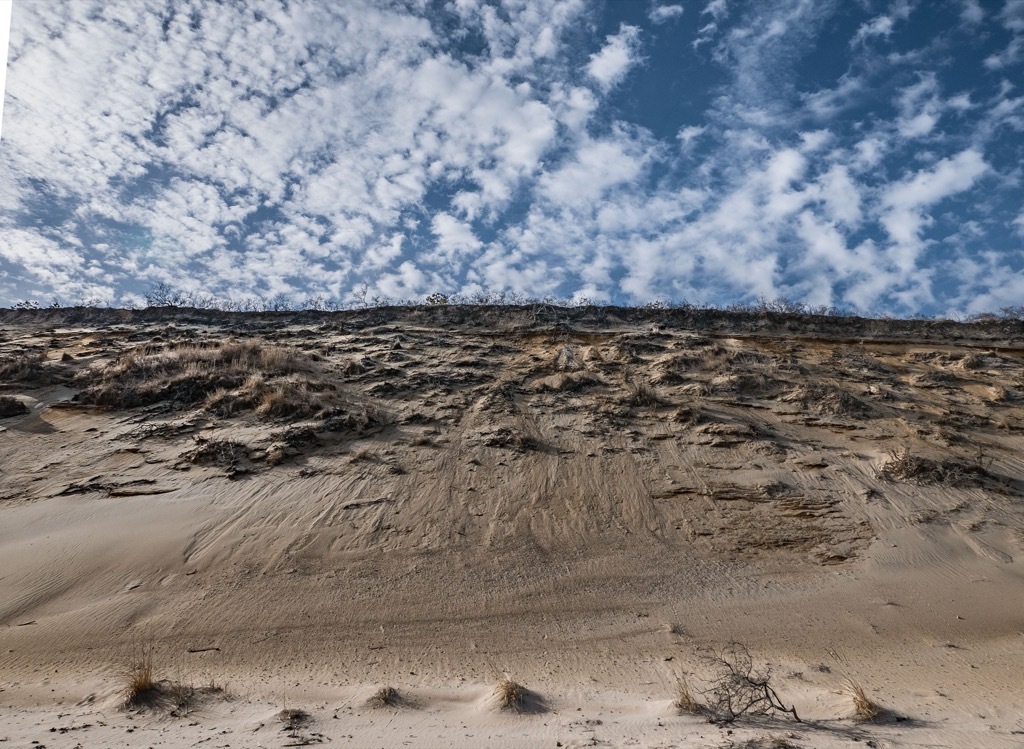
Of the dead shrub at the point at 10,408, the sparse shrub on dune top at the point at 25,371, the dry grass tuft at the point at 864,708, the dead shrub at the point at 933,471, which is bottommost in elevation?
the dry grass tuft at the point at 864,708

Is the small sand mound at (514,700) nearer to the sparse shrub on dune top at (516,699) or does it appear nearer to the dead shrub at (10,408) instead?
the sparse shrub on dune top at (516,699)

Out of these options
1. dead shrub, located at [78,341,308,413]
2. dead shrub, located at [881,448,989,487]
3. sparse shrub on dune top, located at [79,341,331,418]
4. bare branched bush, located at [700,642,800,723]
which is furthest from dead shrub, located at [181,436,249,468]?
dead shrub, located at [881,448,989,487]

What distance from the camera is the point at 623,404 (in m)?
14.5

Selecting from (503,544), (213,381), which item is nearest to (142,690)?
(503,544)

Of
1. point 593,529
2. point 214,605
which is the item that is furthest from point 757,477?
point 214,605

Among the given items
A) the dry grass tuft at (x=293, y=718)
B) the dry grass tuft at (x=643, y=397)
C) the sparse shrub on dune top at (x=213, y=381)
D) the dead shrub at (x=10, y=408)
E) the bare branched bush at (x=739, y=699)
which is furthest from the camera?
the dry grass tuft at (x=643, y=397)

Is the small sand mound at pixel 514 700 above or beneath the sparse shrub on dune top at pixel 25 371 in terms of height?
beneath

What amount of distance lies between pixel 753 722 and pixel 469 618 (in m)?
3.73

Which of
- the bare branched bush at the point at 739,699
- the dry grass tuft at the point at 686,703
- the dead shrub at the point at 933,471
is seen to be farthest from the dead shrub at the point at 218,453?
the dead shrub at the point at 933,471

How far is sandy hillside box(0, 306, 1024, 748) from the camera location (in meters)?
5.82

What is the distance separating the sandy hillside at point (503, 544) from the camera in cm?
582

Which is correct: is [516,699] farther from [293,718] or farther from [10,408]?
[10,408]

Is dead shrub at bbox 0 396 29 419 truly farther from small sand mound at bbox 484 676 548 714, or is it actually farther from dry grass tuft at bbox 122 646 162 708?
small sand mound at bbox 484 676 548 714

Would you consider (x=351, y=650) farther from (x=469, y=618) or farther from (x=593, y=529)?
(x=593, y=529)
